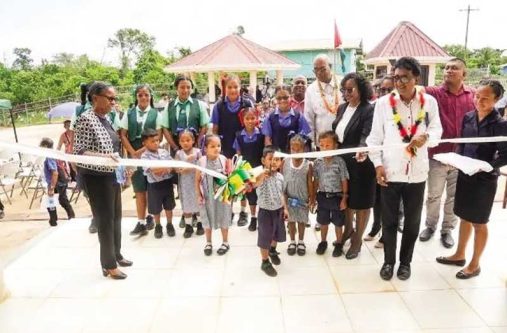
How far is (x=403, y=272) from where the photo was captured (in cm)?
330

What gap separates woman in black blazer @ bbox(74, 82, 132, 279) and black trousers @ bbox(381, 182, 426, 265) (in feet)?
6.98

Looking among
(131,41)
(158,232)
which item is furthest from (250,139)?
(131,41)

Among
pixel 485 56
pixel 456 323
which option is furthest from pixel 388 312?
pixel 485 56

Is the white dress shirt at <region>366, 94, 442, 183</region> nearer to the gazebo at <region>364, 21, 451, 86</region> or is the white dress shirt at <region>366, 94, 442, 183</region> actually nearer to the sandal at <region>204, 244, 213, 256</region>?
the sandal at <region>204, 244, 213, 256</region>

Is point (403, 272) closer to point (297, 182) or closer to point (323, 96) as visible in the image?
point (297, 182)

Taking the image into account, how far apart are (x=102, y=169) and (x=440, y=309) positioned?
2.66 meters

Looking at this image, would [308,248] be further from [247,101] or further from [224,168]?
[247,101]

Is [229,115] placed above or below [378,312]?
above

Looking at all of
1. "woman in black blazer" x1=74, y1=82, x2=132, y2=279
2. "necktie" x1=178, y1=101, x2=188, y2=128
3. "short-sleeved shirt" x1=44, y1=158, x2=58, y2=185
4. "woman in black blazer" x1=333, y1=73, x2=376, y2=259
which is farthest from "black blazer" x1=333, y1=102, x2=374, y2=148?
"short-sleeved shirt" x1=44, y1=158, x2=58, y2=185

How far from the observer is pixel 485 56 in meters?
33.1

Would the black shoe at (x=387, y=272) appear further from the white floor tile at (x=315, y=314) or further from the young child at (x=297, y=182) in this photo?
the young child at (x=297, y=182)

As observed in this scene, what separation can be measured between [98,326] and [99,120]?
1.48 m

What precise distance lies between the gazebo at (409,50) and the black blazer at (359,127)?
13.4 meters

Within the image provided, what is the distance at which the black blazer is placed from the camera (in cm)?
338
